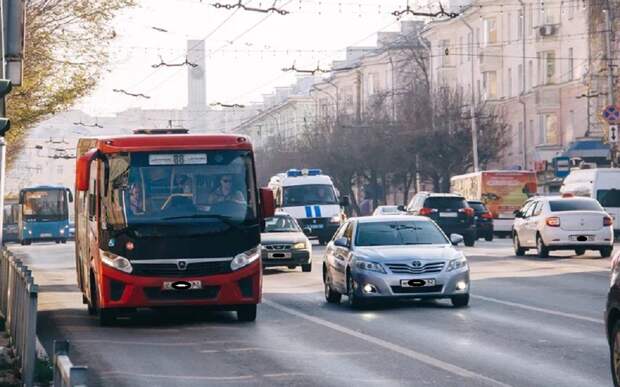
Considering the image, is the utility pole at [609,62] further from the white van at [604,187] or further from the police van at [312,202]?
the police van at [312,202]

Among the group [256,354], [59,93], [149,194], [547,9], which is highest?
[547,9]

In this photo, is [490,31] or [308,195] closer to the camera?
[308,195]

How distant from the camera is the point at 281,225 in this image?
1468 inches

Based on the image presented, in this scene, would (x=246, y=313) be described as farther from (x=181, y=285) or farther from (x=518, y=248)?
(x=518, y=248)

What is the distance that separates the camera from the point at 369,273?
22922 millimetres

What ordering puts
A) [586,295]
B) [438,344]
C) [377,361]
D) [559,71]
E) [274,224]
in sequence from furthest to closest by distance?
[559,71]
[274,224]
[586,295]
[438,344]
[377,361]

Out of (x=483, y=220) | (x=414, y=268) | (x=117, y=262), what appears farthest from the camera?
(x=483, y=220)

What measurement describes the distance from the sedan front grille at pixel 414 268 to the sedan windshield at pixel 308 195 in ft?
98.6

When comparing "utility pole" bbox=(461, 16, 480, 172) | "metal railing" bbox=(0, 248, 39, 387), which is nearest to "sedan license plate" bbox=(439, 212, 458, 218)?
"utility pole" bbox=(461, 16, 480, 172)

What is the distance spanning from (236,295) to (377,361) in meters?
A: 5.36

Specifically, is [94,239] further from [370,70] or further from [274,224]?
[370,70]

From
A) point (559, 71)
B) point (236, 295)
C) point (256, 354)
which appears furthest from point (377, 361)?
point (559, 71)

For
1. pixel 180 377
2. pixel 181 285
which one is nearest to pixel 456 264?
pixel 181 285

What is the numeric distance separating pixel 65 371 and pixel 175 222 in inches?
530
